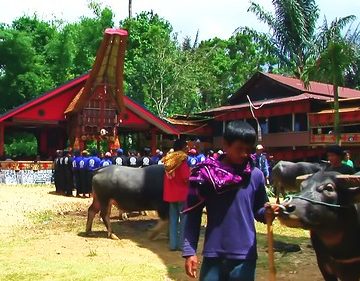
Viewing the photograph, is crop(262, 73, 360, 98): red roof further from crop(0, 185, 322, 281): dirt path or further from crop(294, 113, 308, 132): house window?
crop(0, 185, 322, 281): dirt path

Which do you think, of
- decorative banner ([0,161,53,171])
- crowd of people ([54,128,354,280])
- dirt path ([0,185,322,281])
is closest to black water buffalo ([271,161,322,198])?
dirt path ([0,185,322,281])

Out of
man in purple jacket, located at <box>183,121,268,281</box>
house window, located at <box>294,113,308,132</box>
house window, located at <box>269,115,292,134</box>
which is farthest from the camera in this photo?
house window, located at <box>269,115,292,134</box>

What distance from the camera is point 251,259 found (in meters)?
3.43

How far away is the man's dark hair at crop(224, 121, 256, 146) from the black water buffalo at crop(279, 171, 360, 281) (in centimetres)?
53

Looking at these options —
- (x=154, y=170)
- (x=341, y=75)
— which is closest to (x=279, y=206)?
(x=154, y=170)

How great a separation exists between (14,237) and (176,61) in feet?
74.6

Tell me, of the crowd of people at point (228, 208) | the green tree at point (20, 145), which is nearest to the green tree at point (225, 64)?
the green tree at point (20, 145)

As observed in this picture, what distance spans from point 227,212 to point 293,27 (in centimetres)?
2398

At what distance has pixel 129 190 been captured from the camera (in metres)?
9.11

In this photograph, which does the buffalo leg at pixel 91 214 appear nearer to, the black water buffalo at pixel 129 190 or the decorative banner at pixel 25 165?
the black water buffalo at pixel 129 190

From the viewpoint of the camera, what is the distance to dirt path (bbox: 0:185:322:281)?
655 cm

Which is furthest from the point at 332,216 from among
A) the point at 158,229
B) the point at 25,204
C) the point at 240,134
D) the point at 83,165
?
the point at 83,165

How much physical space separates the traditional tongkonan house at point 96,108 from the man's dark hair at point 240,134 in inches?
612

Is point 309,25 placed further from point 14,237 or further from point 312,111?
point 14,237
